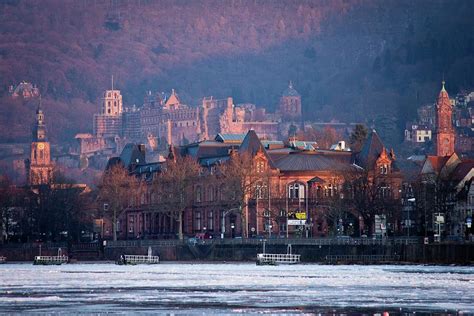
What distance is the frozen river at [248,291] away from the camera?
341 ft

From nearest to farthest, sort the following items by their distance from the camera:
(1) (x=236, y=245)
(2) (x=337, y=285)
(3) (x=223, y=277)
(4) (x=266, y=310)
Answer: (4) (x=266, y=310) < (2) (x=337, y=285) < (3) (x=223, y=277) < (1) (x=236, y=245)

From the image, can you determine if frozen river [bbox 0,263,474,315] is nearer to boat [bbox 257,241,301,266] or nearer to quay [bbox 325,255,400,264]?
quay [bbox 325,255,400,264]

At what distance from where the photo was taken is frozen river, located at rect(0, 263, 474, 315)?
341 feet

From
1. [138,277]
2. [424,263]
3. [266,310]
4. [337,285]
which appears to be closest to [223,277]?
[138,277]

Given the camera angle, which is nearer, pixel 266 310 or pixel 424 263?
pixel 266 310

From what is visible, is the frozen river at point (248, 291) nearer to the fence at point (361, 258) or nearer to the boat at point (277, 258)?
the fence at point (361, 258)

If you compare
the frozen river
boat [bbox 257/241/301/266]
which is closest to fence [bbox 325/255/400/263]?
boat [bbox 257/241/301/266]

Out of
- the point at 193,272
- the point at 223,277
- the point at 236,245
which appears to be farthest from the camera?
the point at 236,245

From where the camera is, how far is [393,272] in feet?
481

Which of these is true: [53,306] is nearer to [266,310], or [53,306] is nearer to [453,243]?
[266,310]

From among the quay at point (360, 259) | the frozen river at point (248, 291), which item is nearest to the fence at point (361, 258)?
the quay at point (360, 259)

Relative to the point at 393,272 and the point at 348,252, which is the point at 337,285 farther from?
the point at 348,252

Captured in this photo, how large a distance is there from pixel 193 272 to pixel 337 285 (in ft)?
115

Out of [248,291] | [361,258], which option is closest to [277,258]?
[361,258]
